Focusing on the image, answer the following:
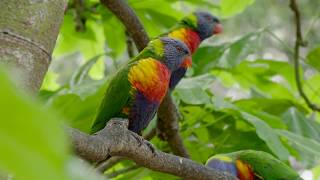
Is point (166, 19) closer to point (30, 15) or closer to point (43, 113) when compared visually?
point (30, 15)

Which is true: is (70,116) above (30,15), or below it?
below

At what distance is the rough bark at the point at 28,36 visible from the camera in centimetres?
67

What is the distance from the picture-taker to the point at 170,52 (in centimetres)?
102

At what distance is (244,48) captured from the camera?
64.6 inches

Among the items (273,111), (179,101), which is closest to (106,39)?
(179,101)

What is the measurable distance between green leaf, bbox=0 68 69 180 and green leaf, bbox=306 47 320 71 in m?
1.65

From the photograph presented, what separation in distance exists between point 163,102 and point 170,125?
0.22 feet

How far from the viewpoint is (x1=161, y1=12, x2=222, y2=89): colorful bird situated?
154 cm

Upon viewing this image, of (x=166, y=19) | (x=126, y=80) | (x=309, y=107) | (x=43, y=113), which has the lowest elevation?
(x=309, y=107)

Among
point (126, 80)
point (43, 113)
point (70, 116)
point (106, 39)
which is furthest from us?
point (106, 39)

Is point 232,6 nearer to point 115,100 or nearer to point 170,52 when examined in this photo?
point 170,52

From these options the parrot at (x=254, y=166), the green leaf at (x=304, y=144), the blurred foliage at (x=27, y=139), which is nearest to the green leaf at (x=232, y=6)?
the green leaf at (x=304, y=144)

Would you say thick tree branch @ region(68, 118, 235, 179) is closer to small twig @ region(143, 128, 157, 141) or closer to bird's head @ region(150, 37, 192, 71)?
bird's head @ region(150, 37, 192, 71)

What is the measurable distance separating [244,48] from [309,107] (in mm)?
298
